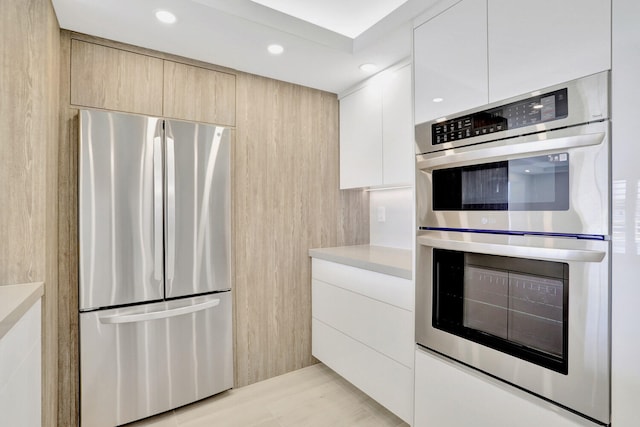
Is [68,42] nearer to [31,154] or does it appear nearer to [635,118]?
[31,154]

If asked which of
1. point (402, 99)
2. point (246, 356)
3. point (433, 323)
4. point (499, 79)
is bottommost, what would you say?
point (246, 356)

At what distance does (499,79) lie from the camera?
4.36ft

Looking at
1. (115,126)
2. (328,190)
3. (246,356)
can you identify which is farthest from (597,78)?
(246,356)

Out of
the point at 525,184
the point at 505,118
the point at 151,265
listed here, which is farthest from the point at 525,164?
the point at 151,265

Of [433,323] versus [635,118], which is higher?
[635,118]

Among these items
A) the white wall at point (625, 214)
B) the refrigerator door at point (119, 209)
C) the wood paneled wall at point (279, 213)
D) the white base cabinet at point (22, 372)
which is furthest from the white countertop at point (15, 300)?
the white wall at point (625, 214)

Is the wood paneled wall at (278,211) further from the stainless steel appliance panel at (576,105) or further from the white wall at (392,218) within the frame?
the stainless steel appliance panel at (576,105)

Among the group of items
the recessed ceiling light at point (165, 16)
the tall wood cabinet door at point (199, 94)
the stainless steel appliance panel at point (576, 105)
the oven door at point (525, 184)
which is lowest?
the oven door at point (525, 184)

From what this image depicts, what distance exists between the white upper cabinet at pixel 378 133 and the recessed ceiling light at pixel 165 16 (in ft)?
4.57

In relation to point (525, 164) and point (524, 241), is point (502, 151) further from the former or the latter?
point (524, 241)

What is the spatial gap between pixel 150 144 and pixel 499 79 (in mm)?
1858

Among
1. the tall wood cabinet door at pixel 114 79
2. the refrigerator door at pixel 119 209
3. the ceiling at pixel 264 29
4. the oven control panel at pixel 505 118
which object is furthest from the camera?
the tall wood cabinet door at pixel 114 79

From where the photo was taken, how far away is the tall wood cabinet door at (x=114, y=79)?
1.88 meters

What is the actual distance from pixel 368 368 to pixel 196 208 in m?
1.51
